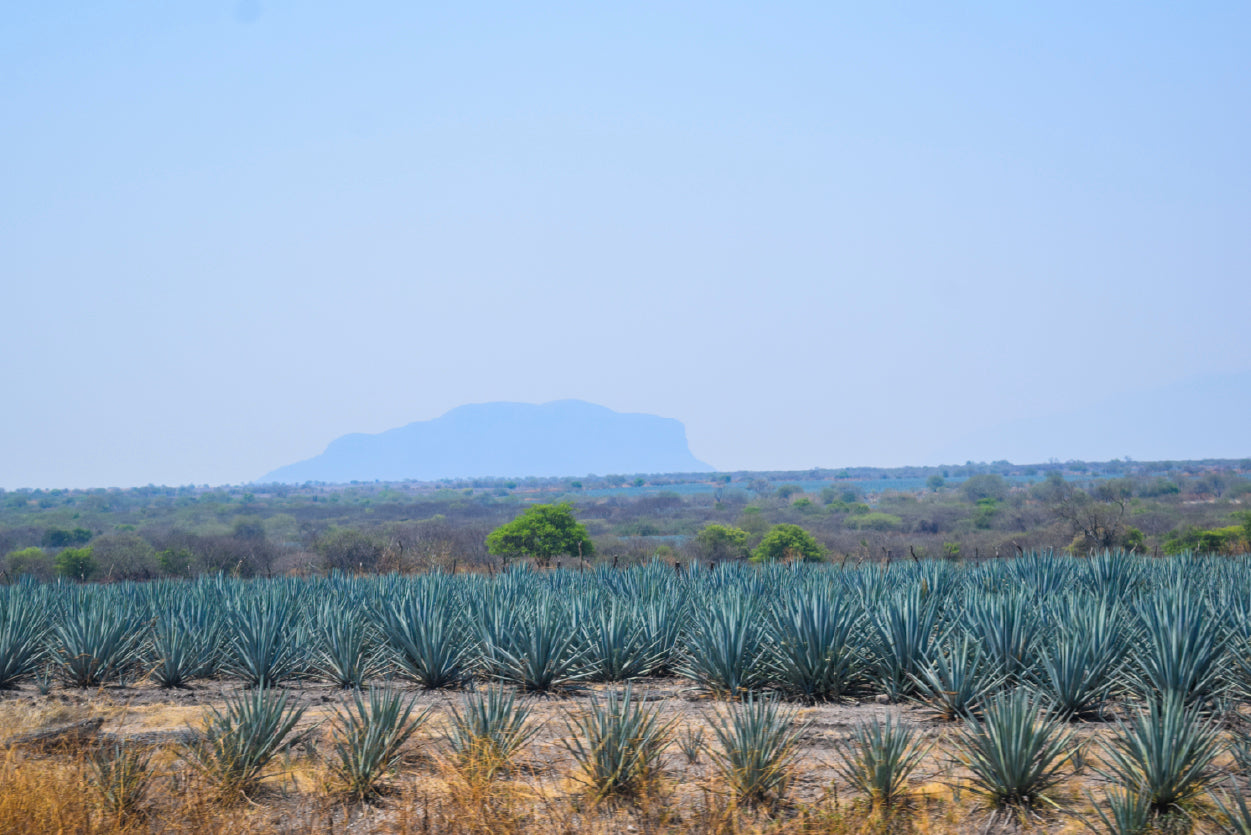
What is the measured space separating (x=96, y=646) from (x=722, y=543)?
36.0 m

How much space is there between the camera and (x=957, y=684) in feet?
21.2

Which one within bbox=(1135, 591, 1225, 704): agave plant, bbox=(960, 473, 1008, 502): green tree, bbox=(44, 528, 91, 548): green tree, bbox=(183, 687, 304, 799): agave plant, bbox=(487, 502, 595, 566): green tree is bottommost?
bbox=(44, 528, 91, 548): green tree

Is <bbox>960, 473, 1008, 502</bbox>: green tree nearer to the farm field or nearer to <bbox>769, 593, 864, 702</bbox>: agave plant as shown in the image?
the farm field

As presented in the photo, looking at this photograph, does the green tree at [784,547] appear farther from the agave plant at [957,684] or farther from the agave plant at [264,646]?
the agave plant at [957,684]

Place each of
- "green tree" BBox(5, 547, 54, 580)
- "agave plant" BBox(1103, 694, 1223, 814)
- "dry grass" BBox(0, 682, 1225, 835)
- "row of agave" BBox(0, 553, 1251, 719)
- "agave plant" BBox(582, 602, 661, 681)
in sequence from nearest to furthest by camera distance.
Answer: "agave plant" BBox(1103, 694, 1223, 814) < "dry grass" BBox(0, 682, 1225, 835) < "row of agave" BBox(0, 553, 1251, 719) < "agave plant" BBox(582, 602, 661, 681) < "green tree" BBox(5, 547, 54, 580)

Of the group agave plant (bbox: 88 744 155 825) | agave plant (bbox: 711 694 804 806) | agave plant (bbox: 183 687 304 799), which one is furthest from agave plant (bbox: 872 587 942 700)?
agave plant (bbox: 88 744 155 825)

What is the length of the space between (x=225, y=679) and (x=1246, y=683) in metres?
9.04

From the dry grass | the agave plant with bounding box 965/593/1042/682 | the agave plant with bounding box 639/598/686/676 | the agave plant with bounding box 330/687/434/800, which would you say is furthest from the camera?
the agave plant with bounding box 639/598/686/676

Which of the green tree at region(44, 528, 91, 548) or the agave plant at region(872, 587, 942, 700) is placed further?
the green tree at region(44, 528, 91, 548)

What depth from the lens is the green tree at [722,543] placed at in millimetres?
42281

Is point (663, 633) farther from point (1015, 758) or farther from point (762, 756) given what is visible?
point (1015, 758)

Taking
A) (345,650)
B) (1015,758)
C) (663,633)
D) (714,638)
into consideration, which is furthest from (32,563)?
(1015,758)

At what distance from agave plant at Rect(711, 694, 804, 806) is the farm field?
0.06 feet

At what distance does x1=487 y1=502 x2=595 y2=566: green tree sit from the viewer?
1406 inches
